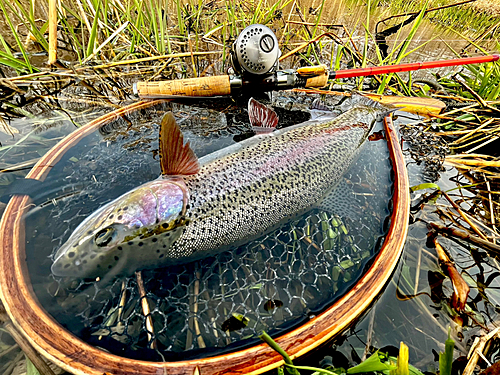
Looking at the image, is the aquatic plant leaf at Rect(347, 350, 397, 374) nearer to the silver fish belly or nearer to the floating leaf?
the silver fish belly

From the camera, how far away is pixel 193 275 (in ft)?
6.52

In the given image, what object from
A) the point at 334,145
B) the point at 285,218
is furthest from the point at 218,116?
the point at 285,218

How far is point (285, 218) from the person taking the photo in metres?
2.27

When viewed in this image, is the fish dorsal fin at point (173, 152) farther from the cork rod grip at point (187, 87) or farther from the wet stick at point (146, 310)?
the cork rod grip at point (187, 87)

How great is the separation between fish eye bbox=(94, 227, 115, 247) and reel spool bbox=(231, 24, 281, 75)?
234 cm

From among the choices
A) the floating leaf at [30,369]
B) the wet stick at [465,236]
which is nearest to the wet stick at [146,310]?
the floating leaf at [30,369]

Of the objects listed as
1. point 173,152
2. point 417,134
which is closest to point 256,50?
point 173,152

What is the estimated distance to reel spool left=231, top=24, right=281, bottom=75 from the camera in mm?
2891

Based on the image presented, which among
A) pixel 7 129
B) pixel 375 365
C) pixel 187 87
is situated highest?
pixel 187 87

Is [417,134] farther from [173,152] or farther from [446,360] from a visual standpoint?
Result: [173,152]

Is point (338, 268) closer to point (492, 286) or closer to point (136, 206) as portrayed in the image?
point (492, 286)

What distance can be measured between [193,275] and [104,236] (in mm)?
698

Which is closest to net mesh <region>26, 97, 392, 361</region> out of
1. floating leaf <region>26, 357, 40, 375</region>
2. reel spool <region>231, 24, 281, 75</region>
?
floating leaf <region>26, 357, 40, 375</region>

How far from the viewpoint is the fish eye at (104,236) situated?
1735mm
